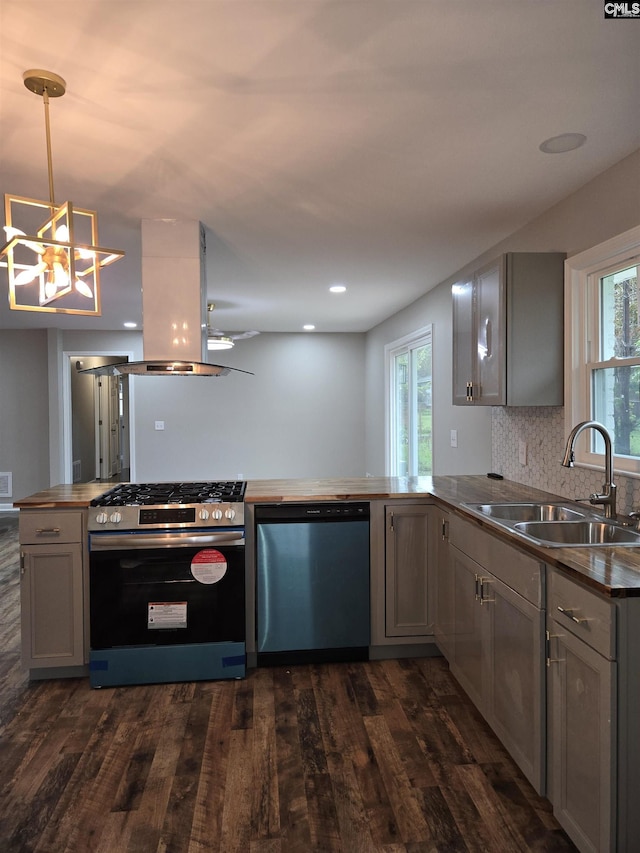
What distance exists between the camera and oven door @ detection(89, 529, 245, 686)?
2740 millimetres

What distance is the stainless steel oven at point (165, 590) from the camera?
2736 millimetres

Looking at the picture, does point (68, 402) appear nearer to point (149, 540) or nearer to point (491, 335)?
point (149, 540)

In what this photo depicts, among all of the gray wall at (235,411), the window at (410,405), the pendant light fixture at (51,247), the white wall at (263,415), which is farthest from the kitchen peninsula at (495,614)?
the white wall at (263,415)

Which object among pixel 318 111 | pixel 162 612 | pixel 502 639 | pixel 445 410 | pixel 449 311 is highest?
pixel 318 111

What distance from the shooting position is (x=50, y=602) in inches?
110

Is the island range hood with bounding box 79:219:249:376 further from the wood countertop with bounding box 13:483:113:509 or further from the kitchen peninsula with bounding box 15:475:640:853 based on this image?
the kitchen peninsula with bounding box 15:475:640:853

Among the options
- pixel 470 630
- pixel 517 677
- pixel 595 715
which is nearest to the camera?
pixel 595 715

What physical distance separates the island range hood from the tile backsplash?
1810 millimetres

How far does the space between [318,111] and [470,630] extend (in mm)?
2143

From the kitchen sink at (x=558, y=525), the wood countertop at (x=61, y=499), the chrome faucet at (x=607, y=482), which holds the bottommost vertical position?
the kitchen sink at (x=558, y=525)

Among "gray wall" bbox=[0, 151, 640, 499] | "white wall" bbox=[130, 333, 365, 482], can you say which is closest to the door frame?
"gray wall" bbox=[0, 151, 640, 499]

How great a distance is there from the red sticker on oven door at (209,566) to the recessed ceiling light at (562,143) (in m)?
2.29

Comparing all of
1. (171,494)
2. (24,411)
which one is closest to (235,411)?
(24,411)

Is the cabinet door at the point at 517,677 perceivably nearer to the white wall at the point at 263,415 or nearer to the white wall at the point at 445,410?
the white wall at the point at 445,410
